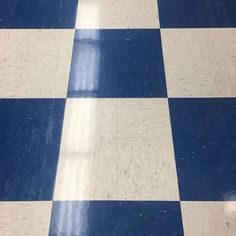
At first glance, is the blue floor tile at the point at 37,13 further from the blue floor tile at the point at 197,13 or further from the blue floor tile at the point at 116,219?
the blue floor tile at the point at 116,219

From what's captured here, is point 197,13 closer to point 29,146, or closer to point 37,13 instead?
point 37,13

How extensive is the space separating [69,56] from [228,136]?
78 centimetres

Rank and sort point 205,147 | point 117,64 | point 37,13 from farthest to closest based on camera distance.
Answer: point 37,13, point 117,64, point 205,147

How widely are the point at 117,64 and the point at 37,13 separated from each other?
554mm

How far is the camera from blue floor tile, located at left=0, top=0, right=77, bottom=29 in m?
1.51

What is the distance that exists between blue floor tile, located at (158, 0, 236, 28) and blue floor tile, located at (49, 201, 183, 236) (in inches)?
36.8

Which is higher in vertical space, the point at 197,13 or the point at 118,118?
the point at 197,13

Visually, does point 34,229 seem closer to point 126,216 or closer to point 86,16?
point 126,216

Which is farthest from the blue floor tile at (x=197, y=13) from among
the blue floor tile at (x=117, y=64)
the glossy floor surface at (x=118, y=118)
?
the blue floor tile at (x=117, y=64)

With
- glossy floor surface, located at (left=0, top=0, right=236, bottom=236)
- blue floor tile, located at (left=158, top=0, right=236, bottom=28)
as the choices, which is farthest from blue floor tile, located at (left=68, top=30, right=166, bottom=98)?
blue floor tile, located at (left=158, top=0, right=236, bottom=28)

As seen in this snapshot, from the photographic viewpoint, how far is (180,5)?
5.27 ft


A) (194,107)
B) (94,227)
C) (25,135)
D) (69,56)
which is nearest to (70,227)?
(94,227)

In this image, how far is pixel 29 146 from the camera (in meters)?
1.12

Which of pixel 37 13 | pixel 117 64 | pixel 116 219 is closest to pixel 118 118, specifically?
pixel 117 64
